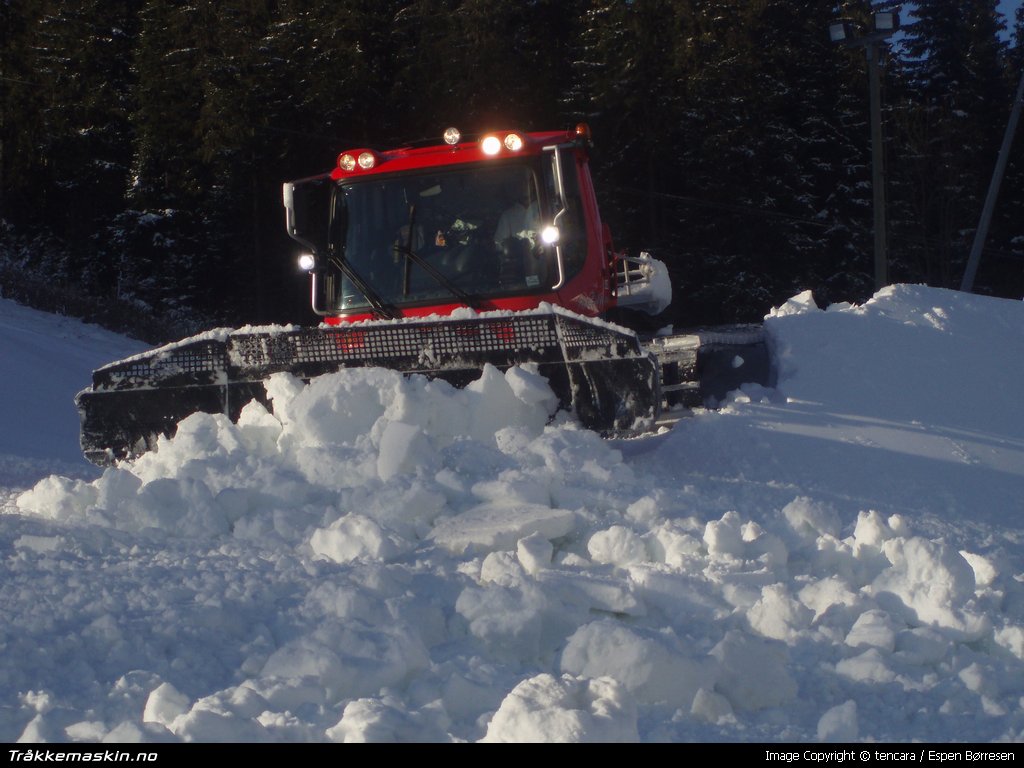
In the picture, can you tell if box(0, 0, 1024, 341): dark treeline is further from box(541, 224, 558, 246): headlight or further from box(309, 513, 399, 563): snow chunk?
box(309, 513, 399, 563): snow chunk

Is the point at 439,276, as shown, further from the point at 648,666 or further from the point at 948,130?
the point at 948,130

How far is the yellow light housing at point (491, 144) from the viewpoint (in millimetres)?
7797

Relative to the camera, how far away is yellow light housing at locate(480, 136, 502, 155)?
7797 mm

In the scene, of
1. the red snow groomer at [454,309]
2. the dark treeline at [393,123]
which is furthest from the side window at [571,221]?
the dark treeline at [393,123]

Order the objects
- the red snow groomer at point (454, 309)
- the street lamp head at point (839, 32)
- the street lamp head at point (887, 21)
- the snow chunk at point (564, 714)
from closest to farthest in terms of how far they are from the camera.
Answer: the snow chunk at point (564, 714)
the red snow groomer at point (454, 309)
the street lamp head at point (887, 21)
the street lamp head at point (839, 32)

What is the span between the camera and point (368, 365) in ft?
22.6

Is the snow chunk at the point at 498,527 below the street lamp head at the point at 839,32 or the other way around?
below

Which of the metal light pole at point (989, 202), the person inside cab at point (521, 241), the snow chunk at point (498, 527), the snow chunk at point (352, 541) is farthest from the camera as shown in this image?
the metal light pole at point (989, 202)

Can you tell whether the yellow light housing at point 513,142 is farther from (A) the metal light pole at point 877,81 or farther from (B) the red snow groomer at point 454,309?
(A) the metal light pole at point 877,81

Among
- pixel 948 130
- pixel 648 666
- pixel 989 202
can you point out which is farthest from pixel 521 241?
pixel 948 130

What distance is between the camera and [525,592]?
4211 millimetres

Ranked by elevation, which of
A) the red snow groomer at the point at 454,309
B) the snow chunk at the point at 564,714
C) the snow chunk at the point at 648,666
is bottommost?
the snow chunk at the point at 648,666

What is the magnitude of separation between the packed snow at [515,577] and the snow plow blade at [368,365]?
25cm
